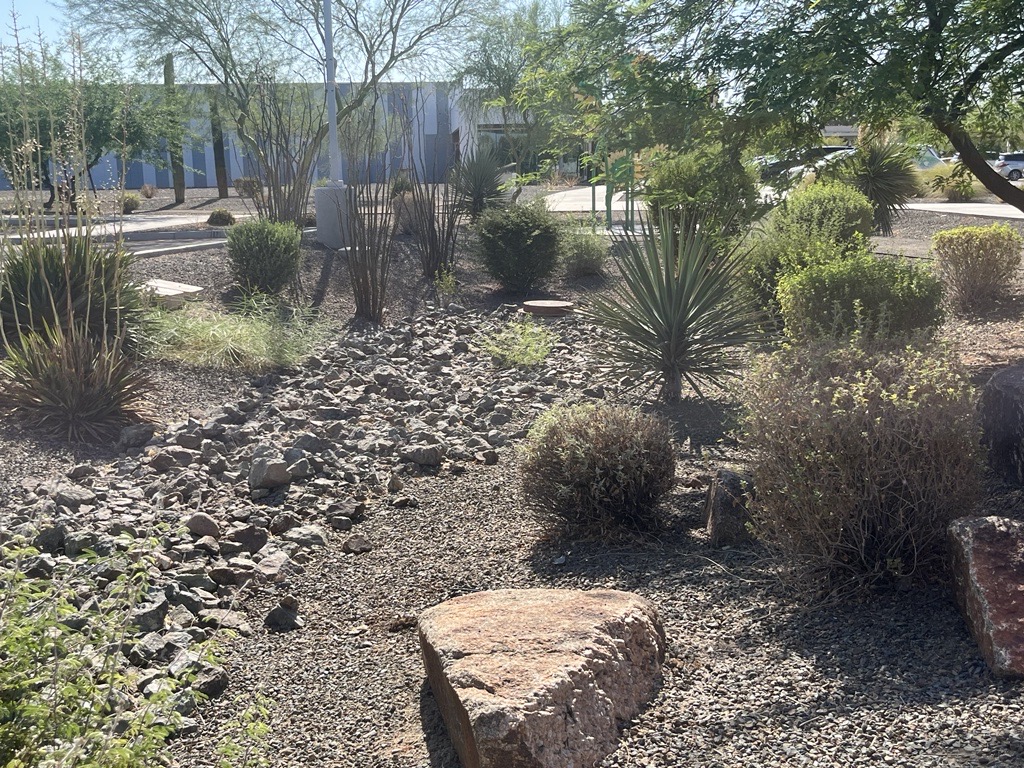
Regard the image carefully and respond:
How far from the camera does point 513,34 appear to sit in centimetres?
3431

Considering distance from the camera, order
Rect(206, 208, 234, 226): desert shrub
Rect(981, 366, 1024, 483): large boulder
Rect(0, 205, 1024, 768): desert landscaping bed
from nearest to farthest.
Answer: Rect(0, 205, 1024, 768): desert landscaping bed, Rect(981, 366, 1024, 483): large boulder, Rect(206, 208, 234, 226): desert shrub

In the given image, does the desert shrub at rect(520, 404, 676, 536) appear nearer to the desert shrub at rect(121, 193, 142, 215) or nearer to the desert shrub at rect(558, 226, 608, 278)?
the desert shrub at rect(558, 226, 608, 278)

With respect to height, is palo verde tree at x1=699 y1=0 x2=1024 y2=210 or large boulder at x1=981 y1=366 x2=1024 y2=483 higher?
palo verde tree at x1=699 y1=0 x2=1024 y2=210

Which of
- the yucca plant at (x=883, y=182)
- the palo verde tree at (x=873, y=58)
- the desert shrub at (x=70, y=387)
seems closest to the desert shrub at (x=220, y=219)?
the yucca plant at (x=883, y=182)

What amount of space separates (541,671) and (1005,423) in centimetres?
282

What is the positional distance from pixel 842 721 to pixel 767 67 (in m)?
5.47

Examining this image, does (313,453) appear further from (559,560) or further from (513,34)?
(513,34)

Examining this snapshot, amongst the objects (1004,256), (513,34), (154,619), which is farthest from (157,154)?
(154,619)

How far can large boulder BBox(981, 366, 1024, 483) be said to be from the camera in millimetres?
4676

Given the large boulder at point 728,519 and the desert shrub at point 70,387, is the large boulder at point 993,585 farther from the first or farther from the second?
the desert shrub at point 70,387

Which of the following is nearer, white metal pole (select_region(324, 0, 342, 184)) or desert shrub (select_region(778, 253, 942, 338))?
desert shrub (select_region(778, 253, 942, 338))

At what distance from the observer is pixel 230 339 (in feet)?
31.4

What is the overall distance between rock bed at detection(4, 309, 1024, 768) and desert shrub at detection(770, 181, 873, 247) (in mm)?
4944

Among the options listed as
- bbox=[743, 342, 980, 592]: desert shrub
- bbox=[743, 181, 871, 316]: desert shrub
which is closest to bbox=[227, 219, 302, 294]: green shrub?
bbox=[743, 181, 871, 316]: desert shrub
